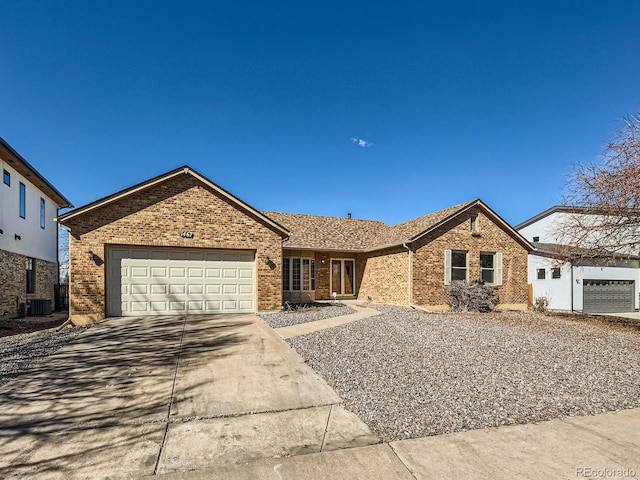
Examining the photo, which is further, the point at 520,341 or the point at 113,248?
the point at 113,248

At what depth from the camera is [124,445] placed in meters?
3.63

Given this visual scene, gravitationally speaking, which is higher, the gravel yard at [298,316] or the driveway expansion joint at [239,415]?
the driveway expansion joint at [239,415]

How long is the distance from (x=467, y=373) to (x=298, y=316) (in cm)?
680

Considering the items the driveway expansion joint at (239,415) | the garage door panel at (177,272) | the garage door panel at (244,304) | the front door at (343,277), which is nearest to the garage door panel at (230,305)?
the garage door panel at (244,304)

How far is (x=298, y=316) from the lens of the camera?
11844 mm

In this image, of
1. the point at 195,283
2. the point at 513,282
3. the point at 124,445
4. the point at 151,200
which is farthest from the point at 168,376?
the point at 513,282

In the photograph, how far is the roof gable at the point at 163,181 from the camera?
10.9m

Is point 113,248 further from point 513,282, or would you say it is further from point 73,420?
point 513,282

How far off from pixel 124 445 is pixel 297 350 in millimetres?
4183

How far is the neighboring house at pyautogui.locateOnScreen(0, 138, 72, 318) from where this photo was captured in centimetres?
1301

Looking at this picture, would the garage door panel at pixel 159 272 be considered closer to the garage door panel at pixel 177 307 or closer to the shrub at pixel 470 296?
the garage door panel at pixel 177 307

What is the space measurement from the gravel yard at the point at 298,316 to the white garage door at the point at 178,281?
1.44 meters

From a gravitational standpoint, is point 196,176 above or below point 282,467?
above

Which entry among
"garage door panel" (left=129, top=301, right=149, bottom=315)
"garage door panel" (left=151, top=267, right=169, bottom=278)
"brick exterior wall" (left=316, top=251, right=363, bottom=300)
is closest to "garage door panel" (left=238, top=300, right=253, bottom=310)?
"garage door panel" (left=151, top=267, right=169, bottom=278)
